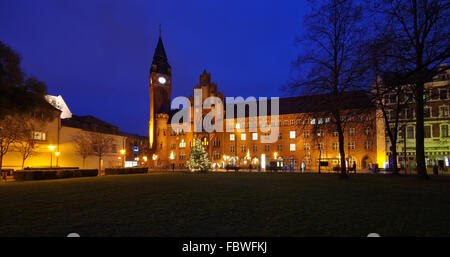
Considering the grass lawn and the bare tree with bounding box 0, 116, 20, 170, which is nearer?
the grass lawn

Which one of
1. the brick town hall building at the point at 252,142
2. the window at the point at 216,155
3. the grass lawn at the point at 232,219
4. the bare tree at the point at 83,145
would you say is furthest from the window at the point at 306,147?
the grass lawn at the point at 232,219

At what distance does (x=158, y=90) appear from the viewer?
88062mm

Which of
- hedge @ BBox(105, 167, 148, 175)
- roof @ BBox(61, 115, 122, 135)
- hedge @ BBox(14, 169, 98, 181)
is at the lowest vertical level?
hedge @ BBox(105, 167, 148, 175)

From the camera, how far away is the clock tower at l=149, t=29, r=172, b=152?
280 feet

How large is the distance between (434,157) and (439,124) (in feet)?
17.7

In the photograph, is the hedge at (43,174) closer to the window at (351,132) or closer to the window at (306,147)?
the window at (306,147)

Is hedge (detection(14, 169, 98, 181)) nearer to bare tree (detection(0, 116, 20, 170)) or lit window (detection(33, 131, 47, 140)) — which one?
bare tree (detection(0, 116, 20, 170))

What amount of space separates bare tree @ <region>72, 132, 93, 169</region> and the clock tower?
34612 millimetres

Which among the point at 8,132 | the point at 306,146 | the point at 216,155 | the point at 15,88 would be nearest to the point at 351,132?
the point at 306,146

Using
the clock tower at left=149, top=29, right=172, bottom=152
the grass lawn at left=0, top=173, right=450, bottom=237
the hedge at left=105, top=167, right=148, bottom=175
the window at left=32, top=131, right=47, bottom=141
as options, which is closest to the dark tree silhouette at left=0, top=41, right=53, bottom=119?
the grass lawn at left=0, top=173, right=450, bottom=237

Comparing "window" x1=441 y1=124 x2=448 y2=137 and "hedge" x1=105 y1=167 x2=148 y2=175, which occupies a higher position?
"window" x1=441 y1=124 x2=448 y2=137

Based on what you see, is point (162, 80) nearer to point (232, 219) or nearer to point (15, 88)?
point (15, 88)

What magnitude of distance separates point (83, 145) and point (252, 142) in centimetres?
3763
